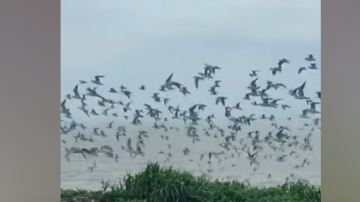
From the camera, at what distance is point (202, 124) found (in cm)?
342

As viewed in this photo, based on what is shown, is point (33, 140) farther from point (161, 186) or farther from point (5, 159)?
point (161, 186)

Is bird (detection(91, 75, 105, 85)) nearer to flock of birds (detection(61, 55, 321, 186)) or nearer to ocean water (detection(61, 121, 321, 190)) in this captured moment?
flock of birds (detection(61, 55, 321, 186))

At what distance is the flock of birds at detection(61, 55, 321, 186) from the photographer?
337cm

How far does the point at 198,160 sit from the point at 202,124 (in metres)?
0.27

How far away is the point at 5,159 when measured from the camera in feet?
10.4

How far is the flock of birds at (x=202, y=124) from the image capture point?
11.1 ft

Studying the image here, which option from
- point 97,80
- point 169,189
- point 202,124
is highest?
point 97,80

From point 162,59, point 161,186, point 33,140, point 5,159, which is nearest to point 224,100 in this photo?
point 162,59

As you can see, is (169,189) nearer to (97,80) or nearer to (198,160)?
(198,160)

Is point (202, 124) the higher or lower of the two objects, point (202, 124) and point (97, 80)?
the lower

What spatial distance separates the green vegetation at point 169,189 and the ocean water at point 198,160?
0.05m

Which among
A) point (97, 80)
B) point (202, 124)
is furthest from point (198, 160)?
point (97, 80)

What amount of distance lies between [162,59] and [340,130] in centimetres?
142

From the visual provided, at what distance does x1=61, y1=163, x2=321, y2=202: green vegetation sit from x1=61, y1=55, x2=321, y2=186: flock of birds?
4.7 inches
